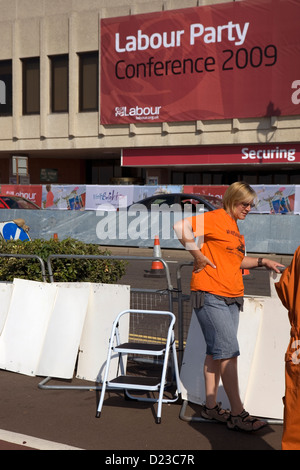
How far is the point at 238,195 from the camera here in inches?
204

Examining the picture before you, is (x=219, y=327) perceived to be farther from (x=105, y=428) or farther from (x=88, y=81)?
(x=88, y=81)

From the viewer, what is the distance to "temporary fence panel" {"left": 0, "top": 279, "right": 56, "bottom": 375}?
6.79 meters

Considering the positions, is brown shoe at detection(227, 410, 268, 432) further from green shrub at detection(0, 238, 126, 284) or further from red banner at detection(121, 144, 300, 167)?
red banner at detection(121, 144, 300, 167)

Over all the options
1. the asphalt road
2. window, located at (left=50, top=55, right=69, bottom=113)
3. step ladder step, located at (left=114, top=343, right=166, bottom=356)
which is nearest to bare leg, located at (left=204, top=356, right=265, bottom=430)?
the asphalt road

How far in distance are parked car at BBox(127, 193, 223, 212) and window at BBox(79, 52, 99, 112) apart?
13414 mm

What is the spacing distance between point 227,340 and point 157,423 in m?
0.94

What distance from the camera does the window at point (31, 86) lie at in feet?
116

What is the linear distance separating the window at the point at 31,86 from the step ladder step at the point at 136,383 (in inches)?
1231

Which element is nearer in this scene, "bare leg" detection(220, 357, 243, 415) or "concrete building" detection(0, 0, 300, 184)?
"bare leg" detection(220, 357, 243, 415)

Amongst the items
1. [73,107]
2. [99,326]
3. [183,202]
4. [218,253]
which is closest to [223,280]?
[218,253]

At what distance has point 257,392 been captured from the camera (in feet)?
18.2

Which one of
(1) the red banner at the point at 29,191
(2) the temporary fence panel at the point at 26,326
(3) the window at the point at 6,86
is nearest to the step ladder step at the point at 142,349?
(2) the temporary fence panel at the point at 26,326

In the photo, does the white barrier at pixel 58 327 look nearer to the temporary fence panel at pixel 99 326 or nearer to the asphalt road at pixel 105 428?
the temporary fence panel at pixel 99 326
